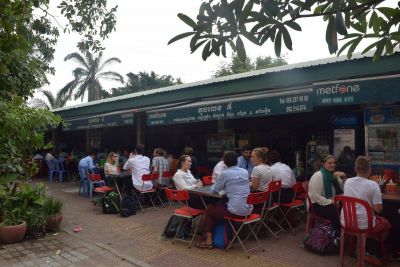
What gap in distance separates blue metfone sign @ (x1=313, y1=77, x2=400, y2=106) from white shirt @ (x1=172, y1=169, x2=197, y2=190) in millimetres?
2553

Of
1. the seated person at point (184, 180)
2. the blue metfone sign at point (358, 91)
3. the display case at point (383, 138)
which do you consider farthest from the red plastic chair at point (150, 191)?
the display case at point (383, 138)

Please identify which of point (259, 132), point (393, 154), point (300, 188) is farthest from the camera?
point (259, 132)

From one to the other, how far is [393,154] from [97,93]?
30.4 m

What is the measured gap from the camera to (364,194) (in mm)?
4250

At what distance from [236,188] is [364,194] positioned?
1.64 metres

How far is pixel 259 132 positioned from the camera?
387 inches

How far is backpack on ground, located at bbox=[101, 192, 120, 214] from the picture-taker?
7.69 meters

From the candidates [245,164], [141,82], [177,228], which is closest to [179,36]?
[177,228]

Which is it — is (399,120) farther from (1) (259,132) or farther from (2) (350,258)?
(1) (259,132)

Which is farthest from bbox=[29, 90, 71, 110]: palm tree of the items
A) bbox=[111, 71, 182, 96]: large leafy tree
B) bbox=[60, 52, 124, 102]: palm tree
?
bbox=[111, 71, 182, 96]: large leafy tree

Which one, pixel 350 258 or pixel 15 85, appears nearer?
pixel 350 258


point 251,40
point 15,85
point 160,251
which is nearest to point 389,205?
point 160,251

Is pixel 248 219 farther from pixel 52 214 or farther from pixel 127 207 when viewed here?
pixel 52 214

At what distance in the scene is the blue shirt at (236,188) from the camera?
4.99m
